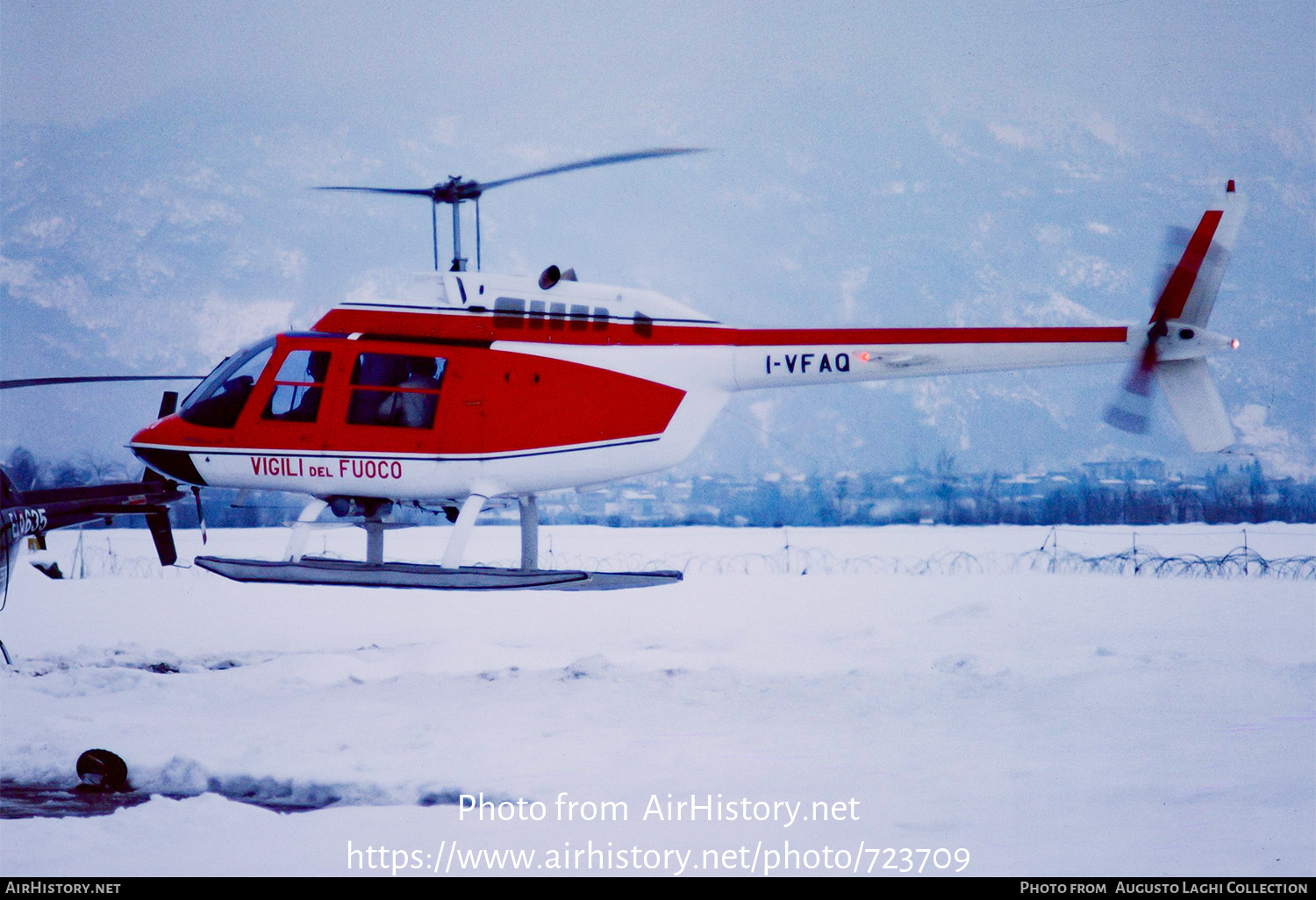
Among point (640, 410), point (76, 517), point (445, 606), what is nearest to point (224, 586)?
point (445, 606)

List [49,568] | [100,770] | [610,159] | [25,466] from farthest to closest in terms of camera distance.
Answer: [25,466], [49,568], [100,770], [610,159]

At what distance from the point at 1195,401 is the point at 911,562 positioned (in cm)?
960

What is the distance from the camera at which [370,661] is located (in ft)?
36.8

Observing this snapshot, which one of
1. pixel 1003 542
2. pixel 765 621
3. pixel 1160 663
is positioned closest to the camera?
pixel 1160 663

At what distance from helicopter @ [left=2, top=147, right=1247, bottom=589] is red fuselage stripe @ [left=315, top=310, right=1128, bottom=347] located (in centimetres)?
1

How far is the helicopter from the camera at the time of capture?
21.9 ft

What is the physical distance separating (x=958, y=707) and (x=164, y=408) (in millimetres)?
7195

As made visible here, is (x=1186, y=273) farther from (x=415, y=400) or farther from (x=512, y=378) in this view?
(x=415, y=400)

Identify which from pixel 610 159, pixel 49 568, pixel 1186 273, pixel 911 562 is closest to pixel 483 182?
pixel 610 159

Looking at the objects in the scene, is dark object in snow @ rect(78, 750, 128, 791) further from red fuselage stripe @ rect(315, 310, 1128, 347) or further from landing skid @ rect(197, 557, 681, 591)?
red fuselage stripe @ rect(315, 310, 1128, 347)

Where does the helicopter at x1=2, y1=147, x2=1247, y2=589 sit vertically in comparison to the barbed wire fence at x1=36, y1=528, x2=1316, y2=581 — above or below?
above

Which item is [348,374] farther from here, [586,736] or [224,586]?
[224,586]

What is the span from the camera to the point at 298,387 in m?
6.79

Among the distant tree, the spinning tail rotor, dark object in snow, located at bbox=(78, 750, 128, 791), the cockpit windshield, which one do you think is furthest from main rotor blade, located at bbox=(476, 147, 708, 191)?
the distant tree
